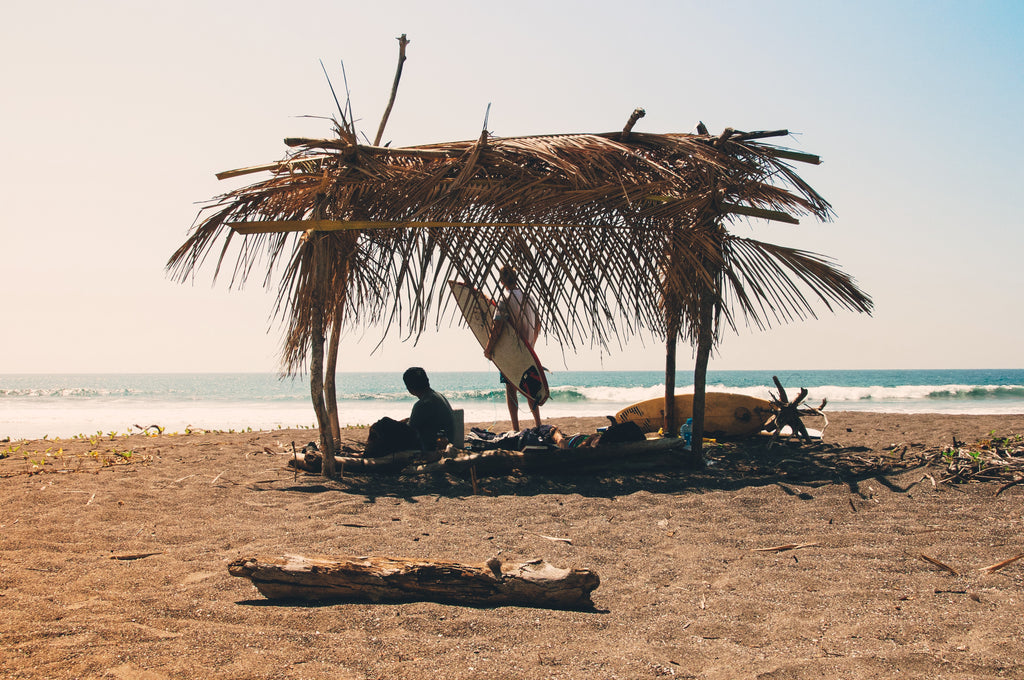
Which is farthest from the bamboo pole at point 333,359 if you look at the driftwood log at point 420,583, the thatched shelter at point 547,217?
the driftwood log at point 420,583

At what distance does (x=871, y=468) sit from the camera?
536 centimetres

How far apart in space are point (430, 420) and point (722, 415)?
3758 mm

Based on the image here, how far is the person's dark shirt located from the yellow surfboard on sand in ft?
8.33

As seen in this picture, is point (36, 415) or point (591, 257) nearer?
point (591, 257)

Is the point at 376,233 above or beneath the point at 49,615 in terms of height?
above

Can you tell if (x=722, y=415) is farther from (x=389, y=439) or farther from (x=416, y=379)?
(x=389, y=439)

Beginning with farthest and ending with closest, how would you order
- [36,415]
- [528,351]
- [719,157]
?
[36,415], [528,351], [719,157]

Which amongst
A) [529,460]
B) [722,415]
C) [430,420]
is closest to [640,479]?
[529,460]

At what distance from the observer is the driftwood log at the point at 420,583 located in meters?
2.63

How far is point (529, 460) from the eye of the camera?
17.5 feet

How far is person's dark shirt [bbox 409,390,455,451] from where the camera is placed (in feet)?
18.6

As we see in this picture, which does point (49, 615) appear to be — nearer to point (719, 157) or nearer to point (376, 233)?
point (376, 233)

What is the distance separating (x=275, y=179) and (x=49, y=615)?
4113mm

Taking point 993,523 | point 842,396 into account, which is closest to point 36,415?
point 993,523
